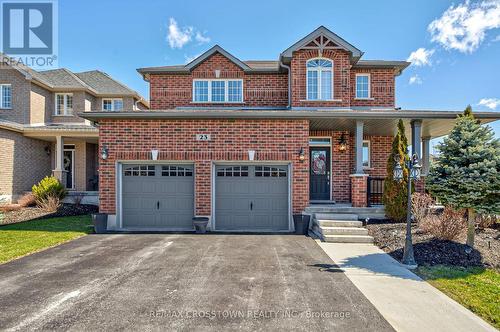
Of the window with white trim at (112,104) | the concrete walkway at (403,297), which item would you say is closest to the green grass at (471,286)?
the concrete walkway at (403,297)

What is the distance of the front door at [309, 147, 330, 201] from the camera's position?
11.4m

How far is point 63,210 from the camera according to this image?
1234 centimetres


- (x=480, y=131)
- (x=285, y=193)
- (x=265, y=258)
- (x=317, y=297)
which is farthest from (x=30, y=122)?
(x=480, y=131)

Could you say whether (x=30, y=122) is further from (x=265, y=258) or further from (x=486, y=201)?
(x=486, y=201)

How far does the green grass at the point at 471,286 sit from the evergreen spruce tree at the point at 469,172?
5.57 ft

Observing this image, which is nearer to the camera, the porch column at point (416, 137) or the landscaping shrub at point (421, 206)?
the landscaping shrub at point (421, 206)

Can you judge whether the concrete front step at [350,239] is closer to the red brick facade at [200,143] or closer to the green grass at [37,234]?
the red brick facade at [200,143]

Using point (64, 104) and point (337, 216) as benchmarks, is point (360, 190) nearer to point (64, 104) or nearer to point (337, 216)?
point (337, 216)

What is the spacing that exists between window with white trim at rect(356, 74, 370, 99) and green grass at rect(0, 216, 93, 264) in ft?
41.2

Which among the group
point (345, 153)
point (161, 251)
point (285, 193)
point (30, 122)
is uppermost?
point (30, 122)

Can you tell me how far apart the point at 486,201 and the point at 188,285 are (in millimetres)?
7122

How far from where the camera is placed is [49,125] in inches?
650

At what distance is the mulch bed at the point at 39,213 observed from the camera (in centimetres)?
1082

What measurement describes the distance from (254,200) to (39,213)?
392 inches
